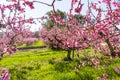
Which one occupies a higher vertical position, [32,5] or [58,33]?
[32,5]

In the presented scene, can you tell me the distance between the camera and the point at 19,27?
12.1m

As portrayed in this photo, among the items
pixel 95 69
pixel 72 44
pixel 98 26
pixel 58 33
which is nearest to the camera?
pixel 98 26

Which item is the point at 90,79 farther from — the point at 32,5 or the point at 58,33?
the point at 58,33

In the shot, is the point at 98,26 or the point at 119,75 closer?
the point at 98,26

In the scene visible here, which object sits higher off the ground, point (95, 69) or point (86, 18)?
point (86, 18)

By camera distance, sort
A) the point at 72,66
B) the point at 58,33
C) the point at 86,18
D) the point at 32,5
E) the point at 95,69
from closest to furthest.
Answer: the point at 32,5, the point at 86,18, the point at 95,69, the point at 72,66, the point at 58,33

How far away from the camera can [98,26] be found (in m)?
5.99

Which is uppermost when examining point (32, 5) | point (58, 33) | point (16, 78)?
point (32, 5)

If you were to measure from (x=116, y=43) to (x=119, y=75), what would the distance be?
1488 mm

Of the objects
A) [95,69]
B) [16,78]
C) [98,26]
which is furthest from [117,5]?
[16,78]

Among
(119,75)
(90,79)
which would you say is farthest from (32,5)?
(119,75)

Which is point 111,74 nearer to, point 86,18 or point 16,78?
point 86,18

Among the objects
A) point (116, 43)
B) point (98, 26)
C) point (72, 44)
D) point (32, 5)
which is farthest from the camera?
point (116, 43)

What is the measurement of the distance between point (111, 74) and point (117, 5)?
122 inches
